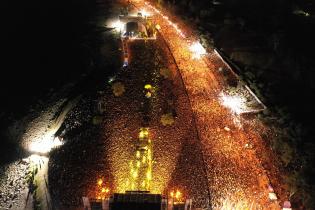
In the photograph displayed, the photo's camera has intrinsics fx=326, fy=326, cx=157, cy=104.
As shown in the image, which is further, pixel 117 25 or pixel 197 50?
pixel 117 25

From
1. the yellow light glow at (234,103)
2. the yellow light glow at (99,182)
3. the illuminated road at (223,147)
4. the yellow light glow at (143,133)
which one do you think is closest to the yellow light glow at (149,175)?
the yellow light glow at (99,182)

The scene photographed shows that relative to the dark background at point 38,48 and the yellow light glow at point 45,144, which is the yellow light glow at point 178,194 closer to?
the yellow light glow at point 45,144

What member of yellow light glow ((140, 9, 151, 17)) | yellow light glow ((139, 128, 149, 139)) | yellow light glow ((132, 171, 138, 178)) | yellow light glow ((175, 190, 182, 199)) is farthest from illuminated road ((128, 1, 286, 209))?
yellow light glow ((140, 9, 151, 17))

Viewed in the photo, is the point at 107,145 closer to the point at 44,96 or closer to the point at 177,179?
the point at 177,179

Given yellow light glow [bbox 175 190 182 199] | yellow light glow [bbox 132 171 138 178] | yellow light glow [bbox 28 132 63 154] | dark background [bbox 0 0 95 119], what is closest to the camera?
yellow light glow [bbox 175 190 182 199]

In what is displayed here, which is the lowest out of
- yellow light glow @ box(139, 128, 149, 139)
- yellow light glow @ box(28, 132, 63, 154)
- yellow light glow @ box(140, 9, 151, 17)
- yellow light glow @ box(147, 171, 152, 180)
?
yellow light glow @ box(147, 171, 152, 180)

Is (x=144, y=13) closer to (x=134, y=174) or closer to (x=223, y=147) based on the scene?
(x=223, y=147)

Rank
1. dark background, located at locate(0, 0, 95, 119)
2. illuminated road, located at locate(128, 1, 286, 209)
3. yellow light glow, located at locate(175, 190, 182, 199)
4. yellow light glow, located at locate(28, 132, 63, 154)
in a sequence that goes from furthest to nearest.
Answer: dark background, located at locate(0, 0, 95, 119)
yellow light glow, located at locate(28, 132, 63, 154)
illuminated road, located at locate(128, 1, 286, 209)
yellow light glow, located at locate(175, 190, 182, 199)

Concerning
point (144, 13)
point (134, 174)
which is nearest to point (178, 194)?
point (134, 174)

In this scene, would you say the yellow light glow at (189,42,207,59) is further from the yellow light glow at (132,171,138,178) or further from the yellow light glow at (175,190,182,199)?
the yellow light glow at (175,190,182,199)

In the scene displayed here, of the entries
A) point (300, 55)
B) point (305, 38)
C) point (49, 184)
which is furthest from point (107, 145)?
point (305, 38)
